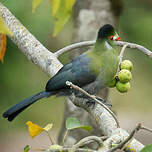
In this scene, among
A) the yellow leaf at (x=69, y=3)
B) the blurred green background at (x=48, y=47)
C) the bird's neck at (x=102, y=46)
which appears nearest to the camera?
the yellow leaf at (x=69, y=3)

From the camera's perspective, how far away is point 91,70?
218 cm

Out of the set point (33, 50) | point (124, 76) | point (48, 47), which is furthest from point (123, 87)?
point (48, 47)

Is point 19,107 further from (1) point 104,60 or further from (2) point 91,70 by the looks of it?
(1) point 104,60

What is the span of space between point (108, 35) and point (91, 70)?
0.81ft

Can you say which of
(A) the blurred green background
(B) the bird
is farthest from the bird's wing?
(A) the blurred green background

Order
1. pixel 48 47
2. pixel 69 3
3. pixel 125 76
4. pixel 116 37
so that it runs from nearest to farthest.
→ pixel 69 3
pixel 125 76
pixel 116 37
pixel 48 47

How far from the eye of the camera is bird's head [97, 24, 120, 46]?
210cm

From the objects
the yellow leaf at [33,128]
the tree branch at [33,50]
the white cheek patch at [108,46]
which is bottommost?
the yellow leaf at [33,128]

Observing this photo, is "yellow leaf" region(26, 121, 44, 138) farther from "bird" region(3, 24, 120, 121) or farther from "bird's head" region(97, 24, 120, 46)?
"bird's head" region(97, 24, 120, 46)

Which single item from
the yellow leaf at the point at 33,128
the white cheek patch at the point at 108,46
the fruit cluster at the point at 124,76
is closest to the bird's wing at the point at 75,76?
the white cheek patch at the point at 108,46

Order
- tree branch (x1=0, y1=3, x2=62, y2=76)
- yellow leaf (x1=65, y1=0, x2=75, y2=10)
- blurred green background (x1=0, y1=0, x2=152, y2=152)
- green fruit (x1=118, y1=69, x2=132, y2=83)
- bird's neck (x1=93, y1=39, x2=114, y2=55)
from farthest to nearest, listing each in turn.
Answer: blurred green background (x1=0, y1=0, x2=152, y2=152) → bird's neck (x1=93, y1=39, x2=114, y2=55) → tree branch (x1=0, y1=3, x2=62, y2=76) → green fruit (x1=118, y1=69, x2=132, y2=83) → yellow leaf (x1=65, y1=0, x2=75, y2=10)

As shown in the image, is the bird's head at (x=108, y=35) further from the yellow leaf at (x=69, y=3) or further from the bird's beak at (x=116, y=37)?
the yellow leaf at (x=69, y=3)

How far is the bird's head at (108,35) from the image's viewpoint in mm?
2100

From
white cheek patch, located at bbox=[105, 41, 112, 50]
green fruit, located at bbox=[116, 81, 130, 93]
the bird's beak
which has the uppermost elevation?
the bird's beak
